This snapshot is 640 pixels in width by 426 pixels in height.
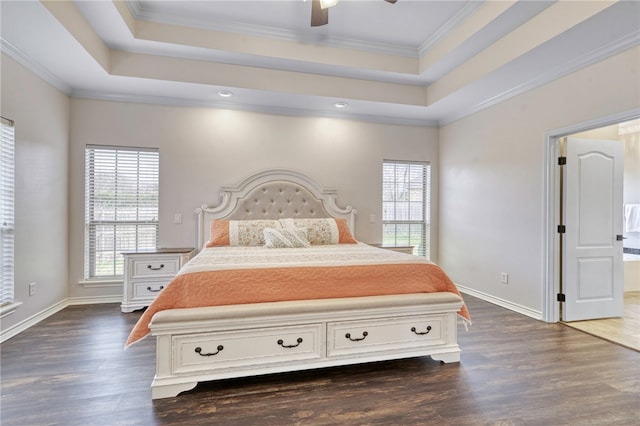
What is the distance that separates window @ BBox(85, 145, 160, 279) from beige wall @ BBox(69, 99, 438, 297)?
10 cm

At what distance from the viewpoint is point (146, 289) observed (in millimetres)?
3527

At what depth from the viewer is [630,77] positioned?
2.52m

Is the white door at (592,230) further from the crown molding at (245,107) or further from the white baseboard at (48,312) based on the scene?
the white baseboard at (48,312)

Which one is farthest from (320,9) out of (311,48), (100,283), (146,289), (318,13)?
(100,283)

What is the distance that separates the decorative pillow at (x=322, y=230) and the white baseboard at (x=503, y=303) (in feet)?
5.89

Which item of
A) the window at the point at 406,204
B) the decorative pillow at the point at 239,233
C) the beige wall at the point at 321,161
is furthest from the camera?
the window at the point at 406,204

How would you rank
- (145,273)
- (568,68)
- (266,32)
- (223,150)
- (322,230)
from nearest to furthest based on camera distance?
(568,68)
(266,32)
(145,273)
(322,230)
(223,150)

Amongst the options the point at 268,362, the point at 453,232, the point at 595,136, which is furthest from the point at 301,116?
the point at 595,136

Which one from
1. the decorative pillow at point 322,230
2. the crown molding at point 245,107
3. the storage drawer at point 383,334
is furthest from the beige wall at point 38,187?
the storage drawer at point 383,334

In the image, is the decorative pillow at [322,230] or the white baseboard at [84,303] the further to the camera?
the decorative pillow at [322,230]

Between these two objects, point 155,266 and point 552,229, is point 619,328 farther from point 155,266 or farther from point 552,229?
point 155,266

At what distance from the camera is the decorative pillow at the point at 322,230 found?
3.77 m

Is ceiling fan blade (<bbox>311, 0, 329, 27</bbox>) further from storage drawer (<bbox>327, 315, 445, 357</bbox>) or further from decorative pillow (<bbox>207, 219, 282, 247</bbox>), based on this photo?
storage drawer (<bbox>327, 315, 445, 357</bbox>)

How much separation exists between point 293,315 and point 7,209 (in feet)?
8.95
